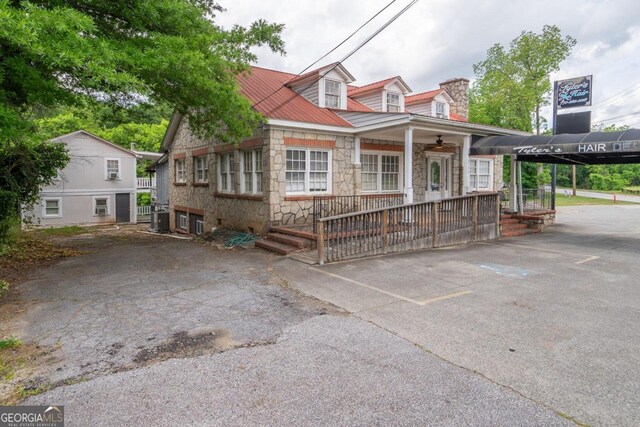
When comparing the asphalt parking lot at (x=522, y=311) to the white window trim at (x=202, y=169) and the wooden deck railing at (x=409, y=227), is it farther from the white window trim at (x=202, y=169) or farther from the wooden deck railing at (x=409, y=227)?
the white window trim at (x=202, y=169)

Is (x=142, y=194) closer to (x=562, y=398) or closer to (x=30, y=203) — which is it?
(x=30, y=203)

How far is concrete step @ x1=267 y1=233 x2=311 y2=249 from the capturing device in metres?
10.0

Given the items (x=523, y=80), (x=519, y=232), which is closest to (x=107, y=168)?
(x=519, y=232)

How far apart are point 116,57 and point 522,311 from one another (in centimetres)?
732

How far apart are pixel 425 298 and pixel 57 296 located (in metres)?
5.89

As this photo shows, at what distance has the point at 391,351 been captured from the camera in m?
4.04

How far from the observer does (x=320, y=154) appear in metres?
12.5

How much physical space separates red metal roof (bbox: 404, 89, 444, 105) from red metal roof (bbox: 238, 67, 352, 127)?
5712 millimetres

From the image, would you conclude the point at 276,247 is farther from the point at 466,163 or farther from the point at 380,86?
the point at 380,86

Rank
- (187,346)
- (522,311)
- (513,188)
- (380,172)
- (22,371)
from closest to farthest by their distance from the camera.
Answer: (22,371) → (187,346) → (522,311) → (380,172) → (513,188)

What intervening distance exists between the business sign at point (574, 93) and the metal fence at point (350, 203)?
8528mm

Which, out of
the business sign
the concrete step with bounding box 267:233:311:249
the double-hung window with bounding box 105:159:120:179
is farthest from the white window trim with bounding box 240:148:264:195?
the double-hung window with bounding box 105:159:120:179

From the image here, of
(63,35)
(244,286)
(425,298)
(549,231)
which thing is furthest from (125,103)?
(549,231)

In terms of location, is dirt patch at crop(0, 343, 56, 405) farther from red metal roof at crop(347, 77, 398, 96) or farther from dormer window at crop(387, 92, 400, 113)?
dormer window at crop(387, 92, 400, 113)
